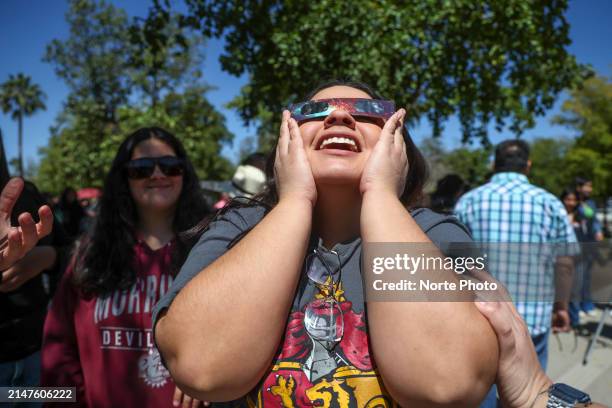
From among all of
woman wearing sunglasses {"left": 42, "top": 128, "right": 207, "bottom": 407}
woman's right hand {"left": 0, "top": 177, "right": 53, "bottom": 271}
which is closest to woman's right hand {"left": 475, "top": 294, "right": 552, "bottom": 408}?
woman wearing sunglasses {"left": 42, "top": 128, "right": 207, "bottom": 407}

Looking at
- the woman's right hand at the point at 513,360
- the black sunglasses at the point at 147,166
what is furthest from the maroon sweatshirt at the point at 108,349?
the woman's right hand at the point at 513,360

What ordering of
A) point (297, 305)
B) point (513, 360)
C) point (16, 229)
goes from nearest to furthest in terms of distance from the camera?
point (513, 360) < point (297, 305) < point (16, 229)

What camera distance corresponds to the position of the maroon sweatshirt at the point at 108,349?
1.91m

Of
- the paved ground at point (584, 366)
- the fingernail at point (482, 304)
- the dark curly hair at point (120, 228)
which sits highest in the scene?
the dark curly hair at point (120, 228)

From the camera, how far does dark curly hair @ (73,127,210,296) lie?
6.64 feet

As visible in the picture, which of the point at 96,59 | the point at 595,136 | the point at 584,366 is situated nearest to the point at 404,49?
the point at 584,366

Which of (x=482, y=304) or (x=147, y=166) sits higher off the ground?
(x=147, y=166)

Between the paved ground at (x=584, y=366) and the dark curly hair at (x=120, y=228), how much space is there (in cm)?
394

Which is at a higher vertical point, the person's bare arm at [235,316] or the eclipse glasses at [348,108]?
the eclipse glasses at [348,108]

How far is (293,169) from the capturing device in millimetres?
1378

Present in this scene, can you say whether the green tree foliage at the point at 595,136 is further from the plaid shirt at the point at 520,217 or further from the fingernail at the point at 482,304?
the fingernail at the point at 482,304

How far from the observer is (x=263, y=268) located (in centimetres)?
117

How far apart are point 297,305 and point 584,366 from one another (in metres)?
5.06

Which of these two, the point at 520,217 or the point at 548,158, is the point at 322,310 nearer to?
the point at 520,217
